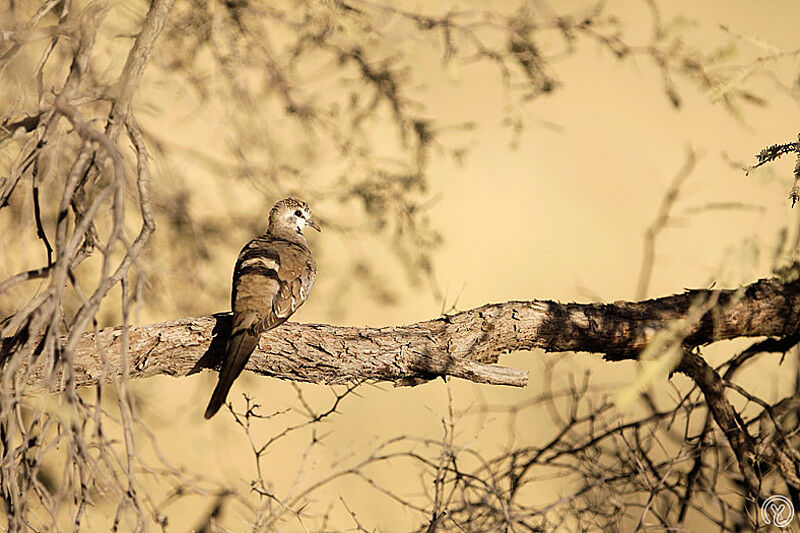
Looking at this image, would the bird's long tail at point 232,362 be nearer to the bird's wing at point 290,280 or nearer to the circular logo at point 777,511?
the bird's wing at point 290,280

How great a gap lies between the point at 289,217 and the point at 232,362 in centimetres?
78

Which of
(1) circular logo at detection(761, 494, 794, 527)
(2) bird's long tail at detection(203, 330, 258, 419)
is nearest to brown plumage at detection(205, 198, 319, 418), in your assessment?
(2) bird's long tail at detection(203, 330, 258, 419)

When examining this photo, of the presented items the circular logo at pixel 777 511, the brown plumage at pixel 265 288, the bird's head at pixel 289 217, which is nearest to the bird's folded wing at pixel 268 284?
the brown plumage at pixel 265 288

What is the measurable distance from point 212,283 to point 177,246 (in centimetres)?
20

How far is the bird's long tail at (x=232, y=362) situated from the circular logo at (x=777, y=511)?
5.20ft

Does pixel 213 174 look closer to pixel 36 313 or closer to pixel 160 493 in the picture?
pixel 160 493

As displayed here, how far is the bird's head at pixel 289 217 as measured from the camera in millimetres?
2674

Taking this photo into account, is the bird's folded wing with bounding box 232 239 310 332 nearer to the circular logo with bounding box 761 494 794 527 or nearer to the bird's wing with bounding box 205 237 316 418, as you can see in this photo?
the bird's wing with bounding box 205 237 316 418

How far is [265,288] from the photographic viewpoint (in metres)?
2.17

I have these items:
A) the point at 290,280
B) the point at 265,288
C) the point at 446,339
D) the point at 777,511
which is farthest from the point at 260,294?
the point at 777,511

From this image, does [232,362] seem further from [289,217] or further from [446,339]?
[289,217]

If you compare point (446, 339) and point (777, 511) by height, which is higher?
point (446, 339)

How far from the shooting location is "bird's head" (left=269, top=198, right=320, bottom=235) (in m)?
2.67

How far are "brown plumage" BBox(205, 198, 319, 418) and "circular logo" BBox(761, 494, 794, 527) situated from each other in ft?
5.01
